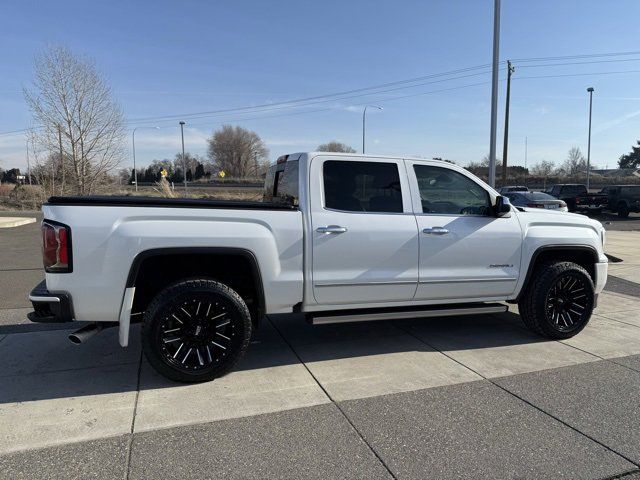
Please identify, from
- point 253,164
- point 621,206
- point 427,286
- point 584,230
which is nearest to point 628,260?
point 584,230

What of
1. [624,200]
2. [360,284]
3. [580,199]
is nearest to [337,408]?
[360,284]

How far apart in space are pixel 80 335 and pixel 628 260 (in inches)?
461

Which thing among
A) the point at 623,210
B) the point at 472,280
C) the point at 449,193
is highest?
the point at 449,193

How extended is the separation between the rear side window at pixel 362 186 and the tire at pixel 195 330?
1.29 m

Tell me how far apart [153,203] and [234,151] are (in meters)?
117

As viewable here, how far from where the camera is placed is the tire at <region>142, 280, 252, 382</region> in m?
3.88

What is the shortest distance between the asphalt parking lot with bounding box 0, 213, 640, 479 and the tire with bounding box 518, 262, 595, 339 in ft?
0.59

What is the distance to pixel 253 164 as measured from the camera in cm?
11919

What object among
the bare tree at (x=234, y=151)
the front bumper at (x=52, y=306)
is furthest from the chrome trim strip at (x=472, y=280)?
the bare tree at (x=234, y=151)

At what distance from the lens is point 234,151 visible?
11738cm

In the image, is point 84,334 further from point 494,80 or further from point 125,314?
point 494,80

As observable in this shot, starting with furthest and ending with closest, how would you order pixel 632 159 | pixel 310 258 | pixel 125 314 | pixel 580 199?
pixel 632 159 < pixel 580 199 < pixel 310 258 < pixel 125 314

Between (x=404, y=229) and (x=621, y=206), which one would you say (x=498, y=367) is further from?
(x=621, y=206)

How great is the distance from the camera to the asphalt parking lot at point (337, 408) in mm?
2938
